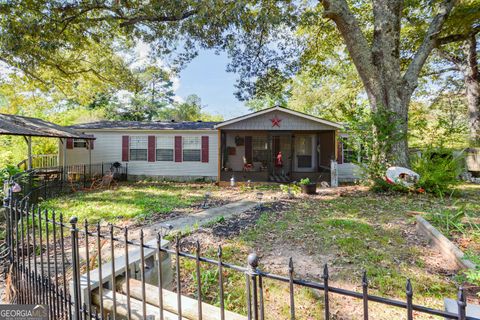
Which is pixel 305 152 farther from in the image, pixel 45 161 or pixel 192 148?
pixel 45 161

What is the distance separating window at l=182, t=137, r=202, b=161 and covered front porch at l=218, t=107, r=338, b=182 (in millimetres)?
1526

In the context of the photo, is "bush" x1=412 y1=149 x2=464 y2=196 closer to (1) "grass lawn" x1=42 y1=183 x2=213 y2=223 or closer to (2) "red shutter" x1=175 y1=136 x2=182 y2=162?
(1) "grass lawn" x1=42 y1=183 x2=213 y2=223

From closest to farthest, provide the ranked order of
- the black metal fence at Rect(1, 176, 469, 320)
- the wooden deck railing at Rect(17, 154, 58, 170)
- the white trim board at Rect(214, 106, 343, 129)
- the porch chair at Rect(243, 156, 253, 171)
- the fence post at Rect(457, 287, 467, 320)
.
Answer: the fence post at Rect(457, 287, 467, 320) < the black metal fence at Rect(1, 176, 469, 320) < the white trim board at Rect(214, 106, 343, 129) < the porch chair at Rect(243, 156, 253, 171) < the wooden deck railing at Rect(17, 154, 58, 170)

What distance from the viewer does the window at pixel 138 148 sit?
1518 cm

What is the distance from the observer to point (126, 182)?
14.7m

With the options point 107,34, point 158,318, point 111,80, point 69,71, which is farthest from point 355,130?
point 69,71

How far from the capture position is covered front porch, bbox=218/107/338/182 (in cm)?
1329

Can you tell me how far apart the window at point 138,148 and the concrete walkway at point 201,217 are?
8.33m

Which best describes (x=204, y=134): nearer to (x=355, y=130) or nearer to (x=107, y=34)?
(x=107, y=34)

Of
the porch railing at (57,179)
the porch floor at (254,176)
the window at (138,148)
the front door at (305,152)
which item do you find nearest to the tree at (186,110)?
the window at (138,148)

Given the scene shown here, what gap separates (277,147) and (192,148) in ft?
17.1

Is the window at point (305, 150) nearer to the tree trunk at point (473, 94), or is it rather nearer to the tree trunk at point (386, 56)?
the tree trunk at point (386, 56)

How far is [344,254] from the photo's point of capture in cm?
433

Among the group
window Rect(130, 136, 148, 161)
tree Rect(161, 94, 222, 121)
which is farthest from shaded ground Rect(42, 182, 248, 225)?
tree Rect(161, 94, 222, 121)
